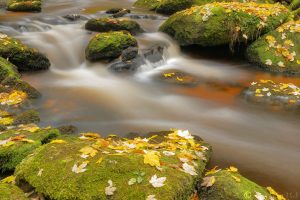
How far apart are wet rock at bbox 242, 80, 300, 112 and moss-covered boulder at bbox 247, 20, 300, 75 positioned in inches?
50.6

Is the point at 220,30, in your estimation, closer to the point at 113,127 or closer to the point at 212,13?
the point at 212,13

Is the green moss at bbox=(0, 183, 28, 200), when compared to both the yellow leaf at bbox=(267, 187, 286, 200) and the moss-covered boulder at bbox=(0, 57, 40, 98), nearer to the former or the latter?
the yellow leaf at bbox=(267, 187, 286, 200)

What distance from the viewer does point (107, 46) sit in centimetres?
882

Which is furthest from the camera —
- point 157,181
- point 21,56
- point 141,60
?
point 141,60

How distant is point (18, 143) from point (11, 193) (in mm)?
1413

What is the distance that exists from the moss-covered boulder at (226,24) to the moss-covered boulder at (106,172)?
19.9 feet

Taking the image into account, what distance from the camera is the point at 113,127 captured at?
5.84m

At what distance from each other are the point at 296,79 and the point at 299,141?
3.16 metres

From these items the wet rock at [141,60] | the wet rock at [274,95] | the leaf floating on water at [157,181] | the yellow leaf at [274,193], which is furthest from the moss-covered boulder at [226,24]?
the leaf floating on water at [157,181]

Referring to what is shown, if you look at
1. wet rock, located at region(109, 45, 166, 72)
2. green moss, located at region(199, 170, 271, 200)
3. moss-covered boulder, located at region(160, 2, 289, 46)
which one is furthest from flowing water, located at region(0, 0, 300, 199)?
green moss, located at region(199, 170, 271, 200)

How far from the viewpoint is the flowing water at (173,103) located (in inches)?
196

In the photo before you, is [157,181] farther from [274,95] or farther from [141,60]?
[141,60]

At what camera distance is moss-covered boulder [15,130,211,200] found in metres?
3.08

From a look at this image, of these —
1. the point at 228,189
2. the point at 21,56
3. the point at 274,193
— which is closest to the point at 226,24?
the point at 21,56
